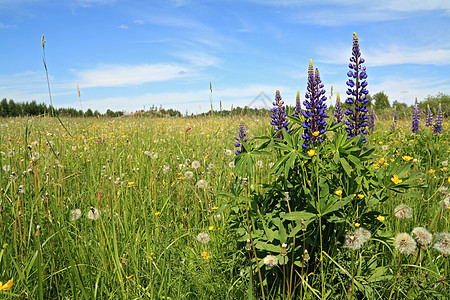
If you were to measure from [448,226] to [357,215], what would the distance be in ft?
3.95

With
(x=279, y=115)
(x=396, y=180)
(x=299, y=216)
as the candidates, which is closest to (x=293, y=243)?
(x=299, y=216)

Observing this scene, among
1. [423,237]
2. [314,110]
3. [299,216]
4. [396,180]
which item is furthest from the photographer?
[314,110]

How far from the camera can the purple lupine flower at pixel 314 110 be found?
2.04 m

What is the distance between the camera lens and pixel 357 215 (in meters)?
1.88

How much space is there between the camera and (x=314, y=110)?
6.80 feet

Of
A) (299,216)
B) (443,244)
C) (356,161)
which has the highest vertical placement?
(356,161)

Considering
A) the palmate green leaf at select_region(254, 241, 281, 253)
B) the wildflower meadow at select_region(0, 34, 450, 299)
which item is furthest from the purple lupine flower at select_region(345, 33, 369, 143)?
the palmate green leaf at select_region(254, 241, 281, 253)

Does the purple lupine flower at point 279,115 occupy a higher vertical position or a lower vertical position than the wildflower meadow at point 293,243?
higher

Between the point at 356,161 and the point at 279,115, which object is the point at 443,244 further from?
the point at 279,115

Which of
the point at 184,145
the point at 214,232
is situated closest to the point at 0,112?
the point at 184,145

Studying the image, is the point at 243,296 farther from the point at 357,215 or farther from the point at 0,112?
the point at 0,112

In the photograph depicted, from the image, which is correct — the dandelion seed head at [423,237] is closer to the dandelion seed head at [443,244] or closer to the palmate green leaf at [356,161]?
the dandelion seed head at [443,244]

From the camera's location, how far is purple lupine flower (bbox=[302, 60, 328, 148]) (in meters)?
2.04

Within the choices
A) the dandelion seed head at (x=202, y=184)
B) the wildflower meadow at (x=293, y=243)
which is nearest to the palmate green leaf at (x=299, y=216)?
the wildflower meadow at (x=293, y=243)
